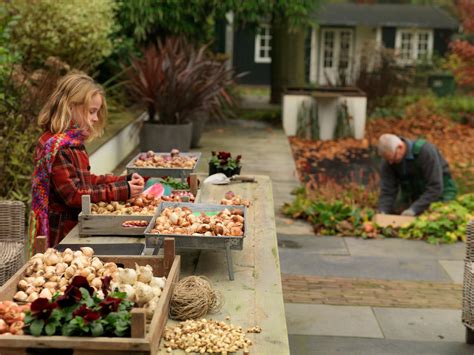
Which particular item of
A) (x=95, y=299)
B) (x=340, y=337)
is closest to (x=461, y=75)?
(x=340, y=337)

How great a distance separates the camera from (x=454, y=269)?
24.5 ft

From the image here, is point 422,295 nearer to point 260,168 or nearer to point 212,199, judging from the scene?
point 212,199

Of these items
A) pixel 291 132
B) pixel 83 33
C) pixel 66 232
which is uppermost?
pixel 83 33

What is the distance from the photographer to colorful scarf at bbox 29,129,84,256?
4344 millimetres

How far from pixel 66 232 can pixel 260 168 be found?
7.60 meters

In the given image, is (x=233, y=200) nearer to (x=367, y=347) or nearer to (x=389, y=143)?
(x=367, y=347)

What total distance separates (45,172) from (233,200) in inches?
49.5

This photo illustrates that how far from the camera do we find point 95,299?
9.54 ft

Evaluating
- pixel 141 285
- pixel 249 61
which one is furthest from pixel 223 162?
pixel 249 61

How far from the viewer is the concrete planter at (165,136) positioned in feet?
38.3

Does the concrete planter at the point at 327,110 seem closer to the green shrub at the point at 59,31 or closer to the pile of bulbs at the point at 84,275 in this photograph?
the green shrub at the point at 59,31

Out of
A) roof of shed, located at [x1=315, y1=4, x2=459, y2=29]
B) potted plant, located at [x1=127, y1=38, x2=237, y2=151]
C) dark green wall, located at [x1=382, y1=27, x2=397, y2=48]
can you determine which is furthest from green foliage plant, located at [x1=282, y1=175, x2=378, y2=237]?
dark green wall, located at [x1=382, y1=27, x2=397, y2=48]

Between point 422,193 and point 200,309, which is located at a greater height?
point 200,309

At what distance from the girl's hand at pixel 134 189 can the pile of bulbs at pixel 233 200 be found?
1.72 ft
